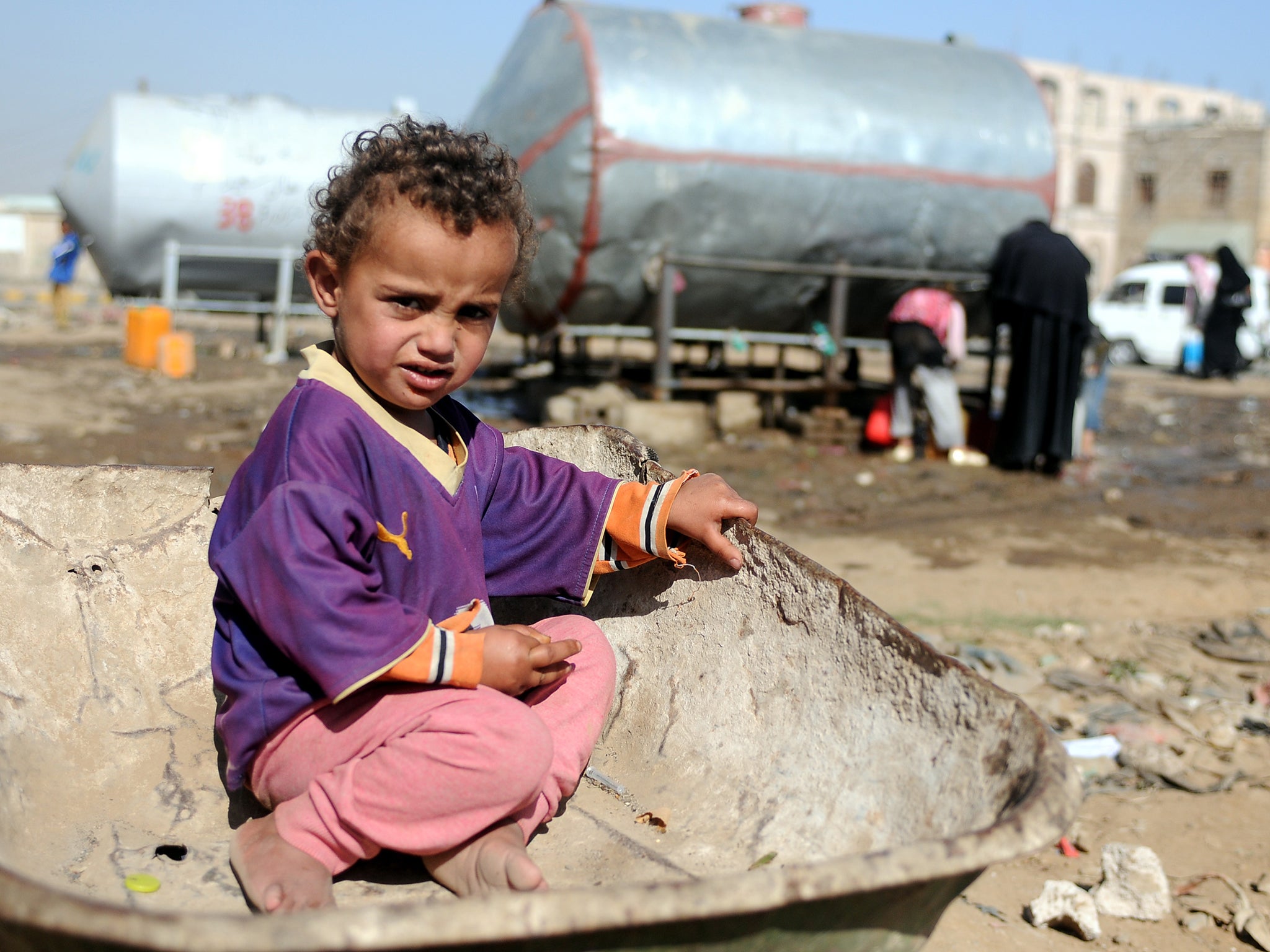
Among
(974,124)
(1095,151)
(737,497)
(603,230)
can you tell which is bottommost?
(737,497)

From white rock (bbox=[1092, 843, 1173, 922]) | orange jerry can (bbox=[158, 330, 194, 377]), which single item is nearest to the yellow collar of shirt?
white rock (bbox=[1092, 843, 1173, 922])

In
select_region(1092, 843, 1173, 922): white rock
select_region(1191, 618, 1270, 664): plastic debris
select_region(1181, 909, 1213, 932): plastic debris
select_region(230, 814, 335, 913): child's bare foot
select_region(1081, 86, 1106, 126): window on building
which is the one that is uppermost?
select_region(1081, 86, 1106, 126): window on building

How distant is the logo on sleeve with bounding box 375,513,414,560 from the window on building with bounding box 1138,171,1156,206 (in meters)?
38.6

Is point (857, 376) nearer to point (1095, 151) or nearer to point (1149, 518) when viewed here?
point (1149, 518)

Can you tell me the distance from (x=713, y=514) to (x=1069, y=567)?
338cm

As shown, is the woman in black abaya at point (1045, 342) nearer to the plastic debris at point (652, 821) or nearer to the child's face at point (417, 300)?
the plastic debris at point (652, 821)

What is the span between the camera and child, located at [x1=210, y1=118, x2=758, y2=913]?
1458 mm

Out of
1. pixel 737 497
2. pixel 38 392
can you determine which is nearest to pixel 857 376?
pixel 38 392

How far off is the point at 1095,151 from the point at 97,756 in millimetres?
40702

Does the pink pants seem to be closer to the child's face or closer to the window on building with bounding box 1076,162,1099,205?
the child's face

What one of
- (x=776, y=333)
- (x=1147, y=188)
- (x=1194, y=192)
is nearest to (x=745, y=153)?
(x=776, y=333)

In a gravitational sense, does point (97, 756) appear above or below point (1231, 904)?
above

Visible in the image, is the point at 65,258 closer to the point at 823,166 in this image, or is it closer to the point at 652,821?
the point at 823,166

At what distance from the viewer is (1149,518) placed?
579 centimetres
